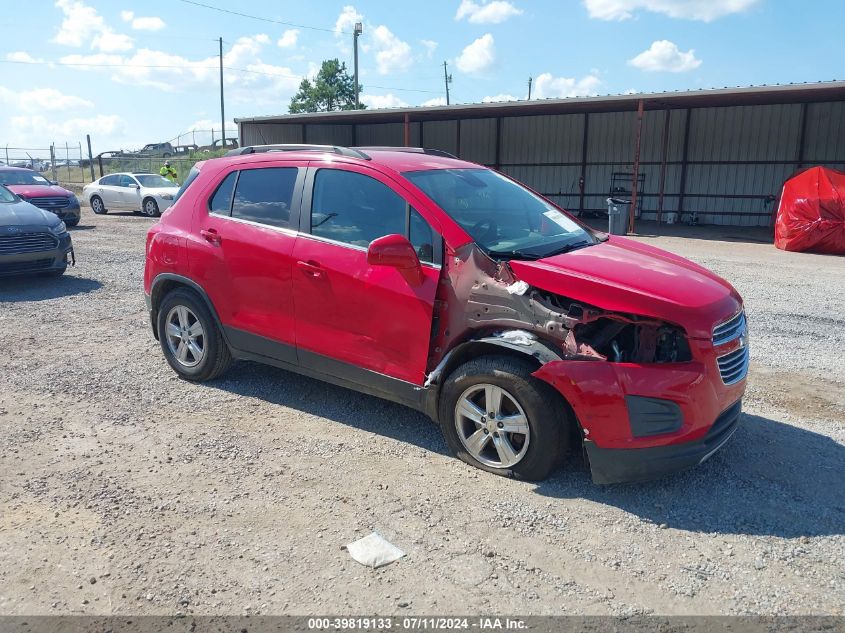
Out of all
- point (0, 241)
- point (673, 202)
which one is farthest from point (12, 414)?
point (673, 202)

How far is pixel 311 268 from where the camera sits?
4539 mm

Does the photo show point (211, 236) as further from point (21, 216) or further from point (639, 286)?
point (21, 216)

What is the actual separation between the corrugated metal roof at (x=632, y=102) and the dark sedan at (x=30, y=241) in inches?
520

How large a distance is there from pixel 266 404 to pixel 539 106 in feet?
53.1

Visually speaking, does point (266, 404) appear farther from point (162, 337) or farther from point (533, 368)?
point (533, 368)

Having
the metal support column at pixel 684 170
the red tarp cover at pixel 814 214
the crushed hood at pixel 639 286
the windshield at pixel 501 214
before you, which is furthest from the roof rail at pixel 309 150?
the metal support column at pixel 684 170

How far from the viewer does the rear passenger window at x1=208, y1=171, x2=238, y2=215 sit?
17.2ft

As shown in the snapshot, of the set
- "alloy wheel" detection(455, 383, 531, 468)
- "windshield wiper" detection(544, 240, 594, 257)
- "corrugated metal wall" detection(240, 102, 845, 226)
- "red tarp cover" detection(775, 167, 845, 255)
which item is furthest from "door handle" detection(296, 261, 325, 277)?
"corrugated metal wall" detection(240, 102, 845, 226)

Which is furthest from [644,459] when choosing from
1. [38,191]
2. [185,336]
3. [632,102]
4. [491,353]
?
[38,191]

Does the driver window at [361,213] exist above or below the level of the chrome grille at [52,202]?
above

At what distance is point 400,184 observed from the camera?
4.30m

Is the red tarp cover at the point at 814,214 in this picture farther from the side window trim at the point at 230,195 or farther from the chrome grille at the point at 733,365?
the side window trim at the point at 230,195

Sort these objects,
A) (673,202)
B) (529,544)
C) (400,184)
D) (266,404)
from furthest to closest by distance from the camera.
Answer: (673,202) < (266,404) < (400,184) < (529,544)

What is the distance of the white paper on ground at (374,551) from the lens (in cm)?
318
